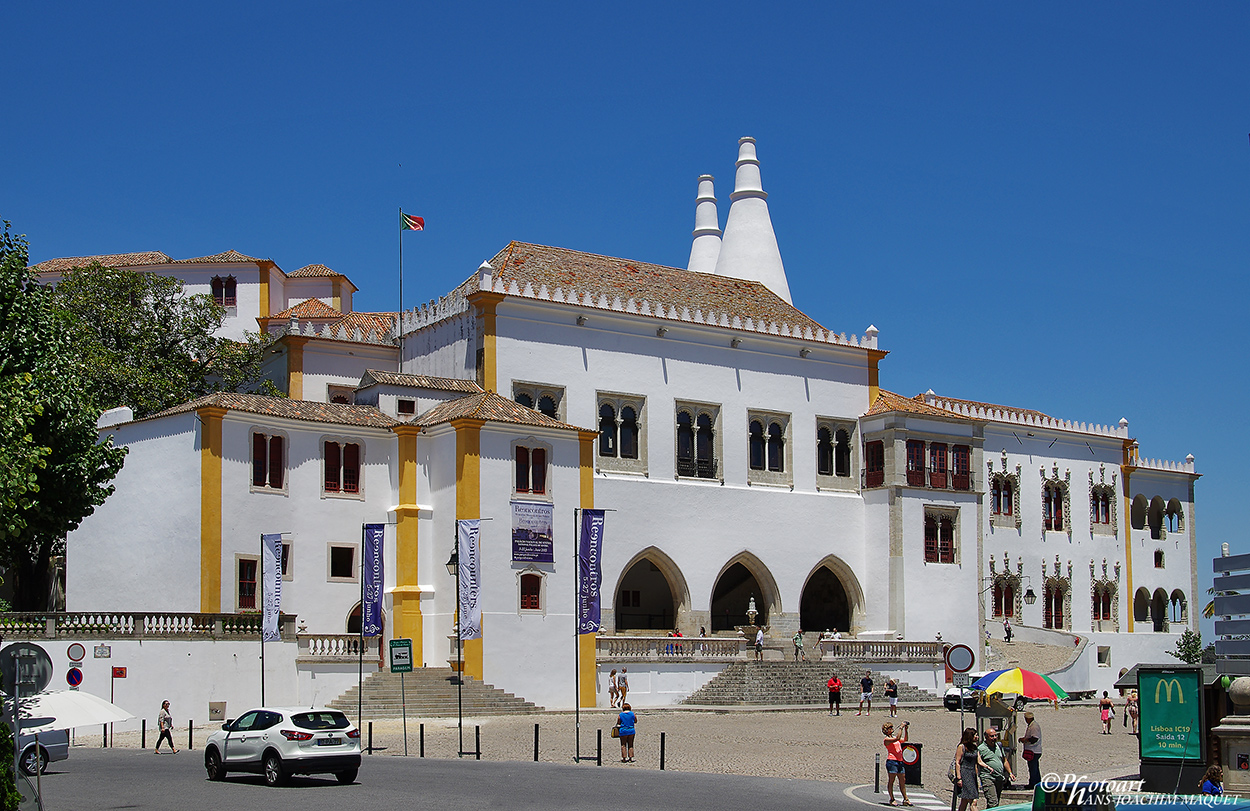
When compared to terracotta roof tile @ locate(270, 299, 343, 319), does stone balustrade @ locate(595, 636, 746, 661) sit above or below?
below

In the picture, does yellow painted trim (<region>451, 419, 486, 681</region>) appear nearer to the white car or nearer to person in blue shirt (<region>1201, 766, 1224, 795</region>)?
the white car

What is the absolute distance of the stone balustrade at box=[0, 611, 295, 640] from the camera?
34531 millimetres

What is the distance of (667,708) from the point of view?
1734 inches

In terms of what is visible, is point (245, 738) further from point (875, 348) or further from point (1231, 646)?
point (875, 348)

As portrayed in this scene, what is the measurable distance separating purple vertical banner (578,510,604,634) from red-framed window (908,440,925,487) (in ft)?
A: 62.4

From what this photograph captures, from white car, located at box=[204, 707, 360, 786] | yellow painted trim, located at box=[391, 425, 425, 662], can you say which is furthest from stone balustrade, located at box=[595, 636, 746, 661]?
white car, located at box=[204, 707, 360, 786]

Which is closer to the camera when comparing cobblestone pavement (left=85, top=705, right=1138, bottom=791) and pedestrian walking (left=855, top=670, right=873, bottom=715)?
cobblestone pavement (left=85, top=705, right=1138, bottom=791)

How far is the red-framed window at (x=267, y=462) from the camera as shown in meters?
41.5

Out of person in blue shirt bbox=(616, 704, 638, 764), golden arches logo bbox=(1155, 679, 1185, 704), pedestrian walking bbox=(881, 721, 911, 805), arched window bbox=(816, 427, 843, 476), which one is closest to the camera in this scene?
golden arches logo bbox=(1155, 679, 1185, 704)

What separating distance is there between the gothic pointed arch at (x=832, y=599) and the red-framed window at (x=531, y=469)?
43.4 ft

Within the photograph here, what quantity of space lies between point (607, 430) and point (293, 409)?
11274 mm

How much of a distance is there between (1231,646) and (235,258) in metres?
54.8

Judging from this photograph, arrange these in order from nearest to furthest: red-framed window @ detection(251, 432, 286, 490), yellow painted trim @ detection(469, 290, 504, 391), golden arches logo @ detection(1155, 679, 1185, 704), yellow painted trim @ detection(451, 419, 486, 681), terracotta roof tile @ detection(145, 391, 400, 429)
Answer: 1. golden arches logo @ detection(1155, 679, 1185, 704)
2. terracotta roof tile @ detection(145, 391, 400, 429)
3. red-framed window @ detection(251, 432, 286, 490)
4. yellow painted trim @ detection(451, 419, 486, 681)
5. yellow painted trim @ detection(469, 290, 504, 391)

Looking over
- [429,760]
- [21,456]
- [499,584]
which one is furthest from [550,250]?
[21,456]
